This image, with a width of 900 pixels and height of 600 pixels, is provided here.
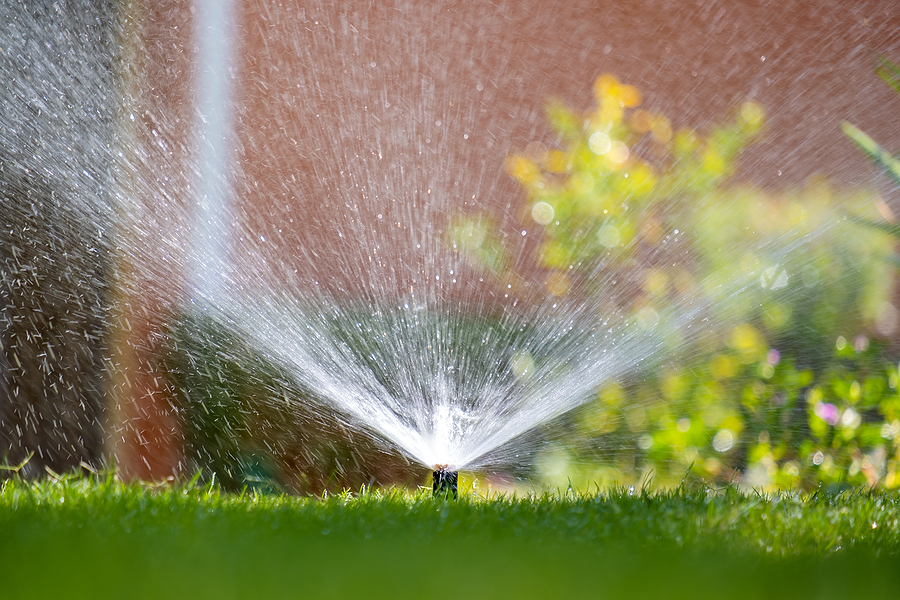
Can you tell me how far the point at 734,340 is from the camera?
3834 millimetres

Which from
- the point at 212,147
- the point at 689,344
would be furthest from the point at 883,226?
the point at 212,147

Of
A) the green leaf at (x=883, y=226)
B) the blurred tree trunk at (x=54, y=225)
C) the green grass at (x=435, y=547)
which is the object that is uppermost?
the green leaf at (x=883, y=226)

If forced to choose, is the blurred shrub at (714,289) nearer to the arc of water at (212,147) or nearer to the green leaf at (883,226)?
the green leaf at (883,226)

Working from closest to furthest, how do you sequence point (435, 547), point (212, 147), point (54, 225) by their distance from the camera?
point (435, 547), point (54, 225), point (212, 147)

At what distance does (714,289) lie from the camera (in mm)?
4016

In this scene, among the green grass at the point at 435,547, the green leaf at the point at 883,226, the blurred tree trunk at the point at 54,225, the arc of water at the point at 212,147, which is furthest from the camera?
the arc of water at the point at 212,147

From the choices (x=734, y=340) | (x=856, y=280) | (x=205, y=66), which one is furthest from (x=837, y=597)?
(x=205, y=66)

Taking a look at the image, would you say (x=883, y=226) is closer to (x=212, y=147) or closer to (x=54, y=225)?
(x=212, y=147)

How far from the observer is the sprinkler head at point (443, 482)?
8.59 ft

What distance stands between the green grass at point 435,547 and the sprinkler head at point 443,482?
0.14 meters

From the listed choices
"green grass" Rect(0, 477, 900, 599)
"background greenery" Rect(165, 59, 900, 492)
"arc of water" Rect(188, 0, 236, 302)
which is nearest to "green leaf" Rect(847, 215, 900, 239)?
"background greenery" Rect(165, 59, 900, 492)

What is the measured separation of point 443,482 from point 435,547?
78 centimetres

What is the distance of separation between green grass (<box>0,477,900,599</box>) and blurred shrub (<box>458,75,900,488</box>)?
1.17 m

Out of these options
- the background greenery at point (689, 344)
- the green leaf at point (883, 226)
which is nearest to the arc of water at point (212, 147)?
the background greenery at point (689, 344)
